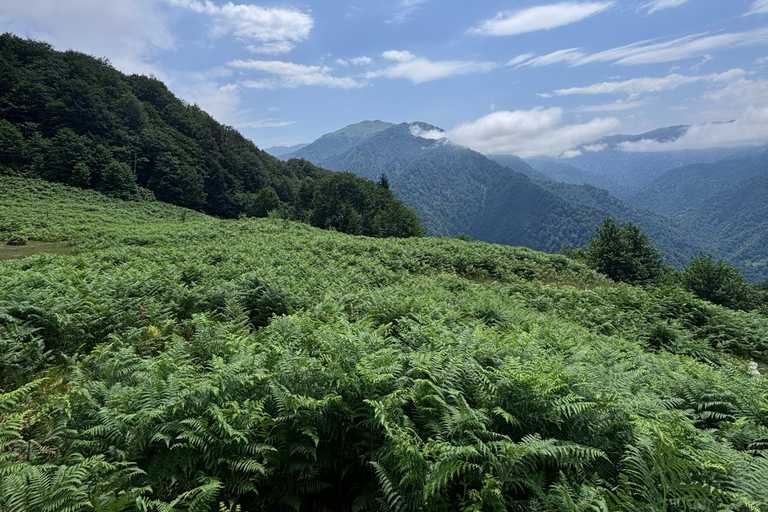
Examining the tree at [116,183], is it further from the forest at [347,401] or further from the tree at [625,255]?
the tree at [625,255]

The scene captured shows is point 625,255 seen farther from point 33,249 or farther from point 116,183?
point 116,183

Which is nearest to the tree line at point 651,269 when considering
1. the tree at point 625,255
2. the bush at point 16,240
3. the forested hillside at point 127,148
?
the tree at point 625,255

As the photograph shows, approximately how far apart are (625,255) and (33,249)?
47018 millimetres

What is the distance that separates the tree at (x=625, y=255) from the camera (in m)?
36.1

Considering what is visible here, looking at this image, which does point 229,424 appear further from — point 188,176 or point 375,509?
point 188,176

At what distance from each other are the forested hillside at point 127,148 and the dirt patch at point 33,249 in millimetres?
37561

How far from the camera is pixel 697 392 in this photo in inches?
203

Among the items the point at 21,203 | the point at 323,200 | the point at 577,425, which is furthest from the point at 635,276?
the point at 21,203

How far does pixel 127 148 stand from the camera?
68.8 m

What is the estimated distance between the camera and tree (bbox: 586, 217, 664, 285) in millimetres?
36062

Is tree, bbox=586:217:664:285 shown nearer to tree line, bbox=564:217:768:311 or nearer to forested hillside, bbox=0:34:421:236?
tree line, bbox=564:217:768:311

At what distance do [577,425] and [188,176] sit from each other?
275ft

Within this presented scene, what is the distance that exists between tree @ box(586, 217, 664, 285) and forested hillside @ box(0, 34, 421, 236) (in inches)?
1074

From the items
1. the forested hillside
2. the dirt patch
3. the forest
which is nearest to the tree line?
the forest
